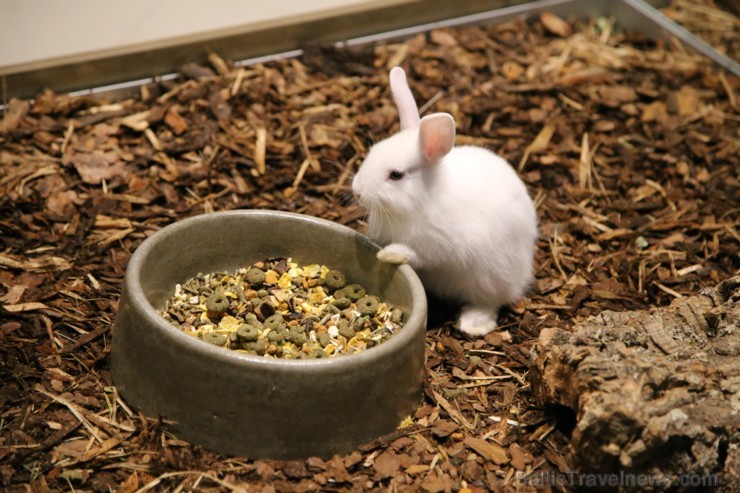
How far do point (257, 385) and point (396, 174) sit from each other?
1389 millimetres

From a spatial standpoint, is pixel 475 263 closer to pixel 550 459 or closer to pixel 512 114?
pixel 550 459

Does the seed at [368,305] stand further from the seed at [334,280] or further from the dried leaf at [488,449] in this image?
the dried leaf at [488,449]

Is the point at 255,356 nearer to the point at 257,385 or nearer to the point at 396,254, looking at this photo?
the point at 257,385

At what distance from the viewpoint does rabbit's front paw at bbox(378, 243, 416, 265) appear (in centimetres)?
416

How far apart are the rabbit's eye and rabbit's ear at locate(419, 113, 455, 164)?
0.13m

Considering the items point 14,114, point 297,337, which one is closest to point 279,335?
point 297,337

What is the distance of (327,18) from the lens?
6559 millimetres

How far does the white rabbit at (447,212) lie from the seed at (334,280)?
286 mm

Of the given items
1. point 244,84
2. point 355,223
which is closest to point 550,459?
point 355,223

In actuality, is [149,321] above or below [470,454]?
above

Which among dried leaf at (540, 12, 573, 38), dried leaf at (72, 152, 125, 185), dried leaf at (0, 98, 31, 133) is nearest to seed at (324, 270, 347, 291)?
dried leaf at (72, 152, 125, 185)

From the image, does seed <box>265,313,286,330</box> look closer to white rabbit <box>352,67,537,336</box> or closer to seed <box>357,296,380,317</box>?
seed <box>357,296,380,317</box>

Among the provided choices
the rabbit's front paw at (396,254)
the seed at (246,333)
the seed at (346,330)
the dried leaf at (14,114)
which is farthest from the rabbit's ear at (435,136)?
the dried leaf at (14,114)

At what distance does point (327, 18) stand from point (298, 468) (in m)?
4.11
